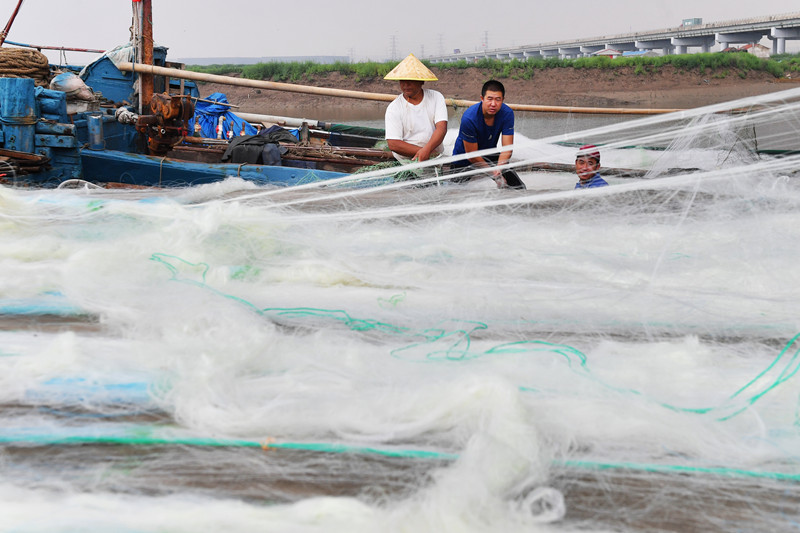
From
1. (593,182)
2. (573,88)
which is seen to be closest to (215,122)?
(593,182)

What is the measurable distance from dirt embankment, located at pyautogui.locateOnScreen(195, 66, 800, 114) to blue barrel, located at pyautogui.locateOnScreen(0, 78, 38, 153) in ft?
82.2

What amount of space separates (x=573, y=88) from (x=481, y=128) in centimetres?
3169

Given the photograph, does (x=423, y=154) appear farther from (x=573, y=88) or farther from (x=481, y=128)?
(x=573, y=88)

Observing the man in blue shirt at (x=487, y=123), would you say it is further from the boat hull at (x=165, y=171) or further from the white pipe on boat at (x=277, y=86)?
the white pipe on boat at (x=277, y=86)

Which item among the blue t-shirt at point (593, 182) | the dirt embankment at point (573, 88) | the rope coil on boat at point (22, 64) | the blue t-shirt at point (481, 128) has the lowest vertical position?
the blue t-shirt at point (593, 182)

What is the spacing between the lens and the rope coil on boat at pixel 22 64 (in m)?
6.74

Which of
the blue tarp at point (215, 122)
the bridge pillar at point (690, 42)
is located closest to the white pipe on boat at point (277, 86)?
the blue tarp at point (215, 122)

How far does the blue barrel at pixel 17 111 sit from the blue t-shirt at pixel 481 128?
4.14 meters

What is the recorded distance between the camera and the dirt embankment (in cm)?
3225

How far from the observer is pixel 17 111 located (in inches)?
247

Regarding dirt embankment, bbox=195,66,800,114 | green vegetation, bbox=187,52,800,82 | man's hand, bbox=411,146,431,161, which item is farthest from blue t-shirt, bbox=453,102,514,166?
green vegetation, bbox=187,52,800,82

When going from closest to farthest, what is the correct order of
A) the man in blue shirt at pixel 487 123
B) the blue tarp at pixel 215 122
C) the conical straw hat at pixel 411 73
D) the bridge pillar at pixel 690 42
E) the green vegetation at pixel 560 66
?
1. the man in blue shirt at pixel 487 123
2. the conical straw hat at pixel 411 73
3. the blue tarp at pixel 215 122
4. the green vegetation at pixel 560 66
5. the bridge pillar at pixel 690 42

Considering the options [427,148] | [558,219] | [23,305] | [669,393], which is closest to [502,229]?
[558,219]

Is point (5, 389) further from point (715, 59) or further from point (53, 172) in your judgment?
point (715, 59)
